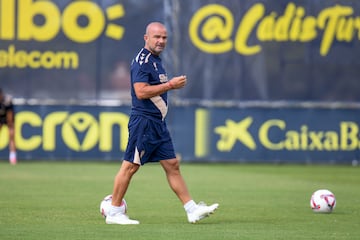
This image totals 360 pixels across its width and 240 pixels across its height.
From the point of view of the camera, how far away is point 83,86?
25.3 meters

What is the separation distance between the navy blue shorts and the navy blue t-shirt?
0.09 meters

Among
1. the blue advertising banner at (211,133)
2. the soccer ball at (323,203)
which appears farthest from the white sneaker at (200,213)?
the blue advertising banner at (211,133)

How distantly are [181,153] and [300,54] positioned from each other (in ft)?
13.1

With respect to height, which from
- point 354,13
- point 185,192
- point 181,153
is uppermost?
point 354,13

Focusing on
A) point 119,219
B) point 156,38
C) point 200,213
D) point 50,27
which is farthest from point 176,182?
point 50,27

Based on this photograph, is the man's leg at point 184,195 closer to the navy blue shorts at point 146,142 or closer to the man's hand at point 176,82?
the navy blue shorts at point 146,142

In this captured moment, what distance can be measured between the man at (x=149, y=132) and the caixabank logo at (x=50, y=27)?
13759 millimetres

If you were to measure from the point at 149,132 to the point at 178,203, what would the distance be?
3.04m

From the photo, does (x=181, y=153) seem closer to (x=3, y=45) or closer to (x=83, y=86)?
(x=83, y=86)

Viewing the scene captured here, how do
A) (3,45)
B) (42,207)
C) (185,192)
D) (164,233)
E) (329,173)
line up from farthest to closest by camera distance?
(3,45)
(329,173)
(42,207)
(185,192)
(164,233)

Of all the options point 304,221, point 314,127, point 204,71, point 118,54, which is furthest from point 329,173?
point 304,221

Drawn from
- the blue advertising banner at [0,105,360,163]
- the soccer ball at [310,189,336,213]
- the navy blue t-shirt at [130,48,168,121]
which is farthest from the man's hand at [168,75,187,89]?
the blue advertising banner at [0,105,360,163]

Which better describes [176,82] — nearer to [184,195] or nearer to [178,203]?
[184,195]

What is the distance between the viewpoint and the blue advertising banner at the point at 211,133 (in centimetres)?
2492
